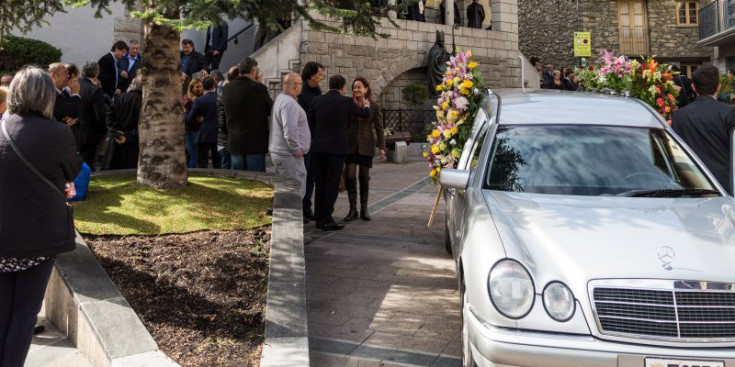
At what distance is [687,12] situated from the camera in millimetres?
35656

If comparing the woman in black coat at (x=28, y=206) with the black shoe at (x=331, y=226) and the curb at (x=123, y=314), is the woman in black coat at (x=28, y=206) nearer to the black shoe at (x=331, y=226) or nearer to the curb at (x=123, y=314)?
the curb at (x=123, y=314)

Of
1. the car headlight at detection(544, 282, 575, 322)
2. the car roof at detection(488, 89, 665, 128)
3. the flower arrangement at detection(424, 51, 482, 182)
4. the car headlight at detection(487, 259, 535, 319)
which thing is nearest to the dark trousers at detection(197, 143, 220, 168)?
the flower arrangement at detection(424, 51, 482, 182)

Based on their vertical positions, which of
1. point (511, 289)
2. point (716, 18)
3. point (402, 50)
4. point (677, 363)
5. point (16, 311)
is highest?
point (716, 18)

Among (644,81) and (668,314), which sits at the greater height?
(644,81)

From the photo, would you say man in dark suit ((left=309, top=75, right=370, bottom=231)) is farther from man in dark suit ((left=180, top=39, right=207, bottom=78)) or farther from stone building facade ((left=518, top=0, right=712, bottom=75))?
stone building facade ((left=518, top=0, right=712, bottom=75))

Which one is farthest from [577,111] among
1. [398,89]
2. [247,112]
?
[398,89]

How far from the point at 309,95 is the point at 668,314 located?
644 centimetres

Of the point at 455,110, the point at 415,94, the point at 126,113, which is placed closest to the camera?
the point at 455,110

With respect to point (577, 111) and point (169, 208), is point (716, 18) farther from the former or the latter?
point (169, 208)

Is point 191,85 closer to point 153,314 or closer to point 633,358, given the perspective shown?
point 153,314

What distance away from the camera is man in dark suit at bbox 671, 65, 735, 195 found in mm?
5699

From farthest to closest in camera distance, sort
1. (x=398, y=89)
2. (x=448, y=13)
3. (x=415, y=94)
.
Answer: (x=448, y=13), (x=398, y=89), (x=415, y=94)

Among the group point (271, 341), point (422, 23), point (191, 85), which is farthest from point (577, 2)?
point (271, 341)

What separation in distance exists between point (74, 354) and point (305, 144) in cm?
399
